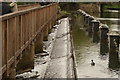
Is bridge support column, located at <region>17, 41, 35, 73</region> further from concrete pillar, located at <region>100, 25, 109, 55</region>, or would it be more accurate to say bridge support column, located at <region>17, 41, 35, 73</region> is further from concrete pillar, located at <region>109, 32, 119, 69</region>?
concrete pillar, located at <region>100, 25, 109, 55</region>

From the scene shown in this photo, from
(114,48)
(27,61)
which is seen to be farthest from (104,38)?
(27,61)

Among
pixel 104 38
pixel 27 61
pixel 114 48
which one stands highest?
pixel 114 48

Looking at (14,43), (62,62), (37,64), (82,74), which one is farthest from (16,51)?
(37,64)

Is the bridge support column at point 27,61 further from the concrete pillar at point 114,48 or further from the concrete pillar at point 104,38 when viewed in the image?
the concrete pillar at point 104,38

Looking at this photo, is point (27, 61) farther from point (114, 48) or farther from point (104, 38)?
point (104, 38)

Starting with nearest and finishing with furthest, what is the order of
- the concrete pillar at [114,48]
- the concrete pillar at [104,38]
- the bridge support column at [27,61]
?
the bridge support column at [27,61] → the concrete pillar at [114,48] → the concrete pillar at [104,38]

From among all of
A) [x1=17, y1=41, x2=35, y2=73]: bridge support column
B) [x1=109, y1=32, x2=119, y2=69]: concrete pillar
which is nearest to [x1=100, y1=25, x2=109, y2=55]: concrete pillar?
[x1=109, y1=32, x2=119, y2=69]: concrete pillar

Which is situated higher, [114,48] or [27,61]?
[114,48]

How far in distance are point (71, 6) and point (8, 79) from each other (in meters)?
60.2

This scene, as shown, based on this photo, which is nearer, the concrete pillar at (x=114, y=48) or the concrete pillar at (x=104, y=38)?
the concrete pillar at (x=114, y=48)

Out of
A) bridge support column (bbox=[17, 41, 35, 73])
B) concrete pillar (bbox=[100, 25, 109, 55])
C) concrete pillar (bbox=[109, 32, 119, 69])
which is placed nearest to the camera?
bridge support column (bbox=[17, 41, 35, 73])

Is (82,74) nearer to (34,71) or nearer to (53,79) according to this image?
(53,79)

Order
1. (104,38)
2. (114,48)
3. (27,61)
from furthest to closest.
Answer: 1. (104,38)
2. (114,48)
3. (27,61)

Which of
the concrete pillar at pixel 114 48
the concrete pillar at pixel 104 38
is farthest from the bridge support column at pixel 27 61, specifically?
the concrete pillar at pixel 104 38
